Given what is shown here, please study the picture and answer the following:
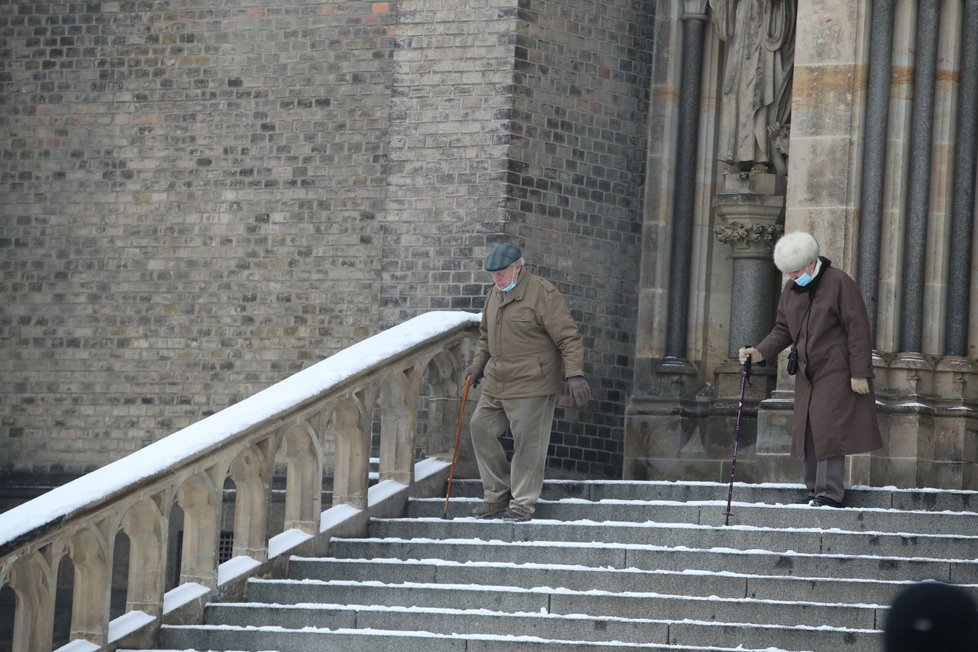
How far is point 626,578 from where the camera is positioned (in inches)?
354

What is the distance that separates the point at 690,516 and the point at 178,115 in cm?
641

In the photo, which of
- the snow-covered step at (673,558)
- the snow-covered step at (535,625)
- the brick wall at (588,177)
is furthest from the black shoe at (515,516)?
the brick wall at (588,177)

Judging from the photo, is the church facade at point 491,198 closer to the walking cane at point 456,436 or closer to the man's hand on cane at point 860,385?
the man's hand on cane at point 860,385

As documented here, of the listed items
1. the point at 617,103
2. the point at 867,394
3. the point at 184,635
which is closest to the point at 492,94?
the point at 617,103

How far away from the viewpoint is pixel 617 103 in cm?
1316

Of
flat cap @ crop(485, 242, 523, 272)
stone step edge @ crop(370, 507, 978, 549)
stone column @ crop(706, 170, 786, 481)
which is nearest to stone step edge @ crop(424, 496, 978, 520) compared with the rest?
stone step edge @ crop(370, 507, 978, 549)

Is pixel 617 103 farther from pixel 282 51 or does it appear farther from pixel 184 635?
pixel 184 635

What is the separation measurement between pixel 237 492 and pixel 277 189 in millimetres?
4836

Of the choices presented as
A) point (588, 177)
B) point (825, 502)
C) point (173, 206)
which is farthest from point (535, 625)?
point (173, 206)

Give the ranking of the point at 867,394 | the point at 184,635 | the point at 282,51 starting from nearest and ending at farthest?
the point at 184,635 < the point at 867,394 < the point at 282,51

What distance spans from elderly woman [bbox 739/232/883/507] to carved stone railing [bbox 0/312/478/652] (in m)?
2.09

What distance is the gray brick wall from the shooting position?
41.7 ft

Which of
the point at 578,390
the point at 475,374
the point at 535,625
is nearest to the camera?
the point at 535,625

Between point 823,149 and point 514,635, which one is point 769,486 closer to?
point 514,635
